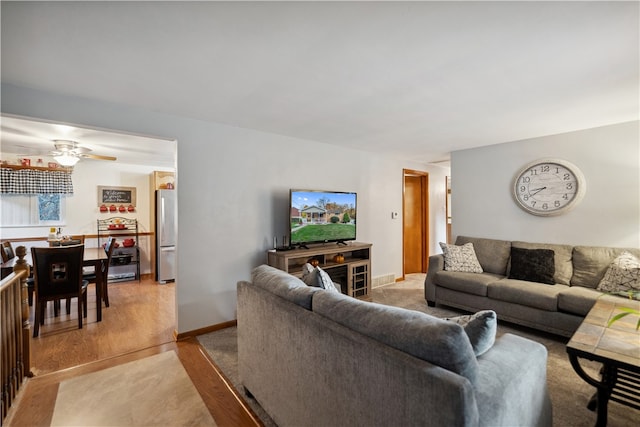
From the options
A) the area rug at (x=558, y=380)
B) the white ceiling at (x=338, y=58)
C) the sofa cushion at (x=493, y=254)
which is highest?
the white ceiling at (x=338, y=58)

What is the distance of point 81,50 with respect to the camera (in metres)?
1.71

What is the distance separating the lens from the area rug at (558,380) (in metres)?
1.78

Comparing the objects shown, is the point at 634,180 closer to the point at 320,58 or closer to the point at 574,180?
the point at 574,180

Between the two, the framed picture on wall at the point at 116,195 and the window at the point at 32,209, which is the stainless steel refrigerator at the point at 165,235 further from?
the window at the point at 32,209

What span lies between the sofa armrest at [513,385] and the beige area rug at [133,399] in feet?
5.25

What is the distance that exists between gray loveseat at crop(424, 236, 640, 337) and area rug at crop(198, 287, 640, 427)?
146 millimetres

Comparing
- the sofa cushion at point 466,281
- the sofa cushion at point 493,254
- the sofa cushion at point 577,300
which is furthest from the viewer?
the sofa cushion at point 493,254

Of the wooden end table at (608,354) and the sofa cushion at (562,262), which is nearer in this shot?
the wooden end table at (608,354)

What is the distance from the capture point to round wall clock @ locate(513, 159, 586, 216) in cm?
343

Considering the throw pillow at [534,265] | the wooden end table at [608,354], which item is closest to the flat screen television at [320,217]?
the throw pillow at [534,265]

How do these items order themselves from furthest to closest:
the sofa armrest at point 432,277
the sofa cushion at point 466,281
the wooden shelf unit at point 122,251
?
the wooden shelf unit at point 122,251
the sofa armrest at point 432,277
the sofa cushion at point 466,281

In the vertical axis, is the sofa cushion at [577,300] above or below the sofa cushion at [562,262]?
below

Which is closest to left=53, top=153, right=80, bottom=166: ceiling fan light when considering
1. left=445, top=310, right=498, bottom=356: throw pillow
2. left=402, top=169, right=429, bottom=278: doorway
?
left=445, top=310, right=498, bottom=356: throw pillow

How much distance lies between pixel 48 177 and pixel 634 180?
813 cm
